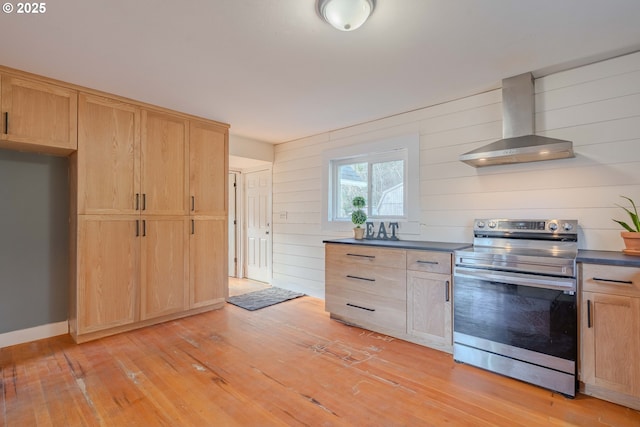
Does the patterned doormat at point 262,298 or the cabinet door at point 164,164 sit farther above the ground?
the cabinet door at point 164,164

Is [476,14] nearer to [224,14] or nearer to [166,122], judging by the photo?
[224,14]

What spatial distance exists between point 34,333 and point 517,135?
475cm

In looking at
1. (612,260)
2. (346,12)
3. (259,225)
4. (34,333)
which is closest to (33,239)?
(34,333)

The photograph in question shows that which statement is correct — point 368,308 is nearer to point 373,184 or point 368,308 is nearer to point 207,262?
point 373,184

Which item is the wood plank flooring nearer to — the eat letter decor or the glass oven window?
the glass oven window

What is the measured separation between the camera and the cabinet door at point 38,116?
2426mm

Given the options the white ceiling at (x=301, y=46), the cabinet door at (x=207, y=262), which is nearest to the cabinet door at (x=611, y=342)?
→ the white ceiling at (x=301, y=46)

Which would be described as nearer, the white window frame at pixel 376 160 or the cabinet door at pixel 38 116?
the cabinet door at pixel 38 116

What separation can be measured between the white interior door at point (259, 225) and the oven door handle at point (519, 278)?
10.9 ft

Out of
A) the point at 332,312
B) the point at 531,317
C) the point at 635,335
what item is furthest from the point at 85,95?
the point at 635,335

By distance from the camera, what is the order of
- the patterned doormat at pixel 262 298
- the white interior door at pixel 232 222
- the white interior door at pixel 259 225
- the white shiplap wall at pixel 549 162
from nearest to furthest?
the white shiplap wall at pixel 549 162 → the patterned doormat at pixel 262 298 → the white interior door at pixel 259 225 → the white interior door at pixel 232 222

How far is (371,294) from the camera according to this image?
9.96 feet

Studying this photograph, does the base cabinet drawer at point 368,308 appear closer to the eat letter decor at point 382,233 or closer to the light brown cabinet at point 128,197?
the eat letter decor at point 382,233

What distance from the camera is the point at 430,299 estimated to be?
263 cm
